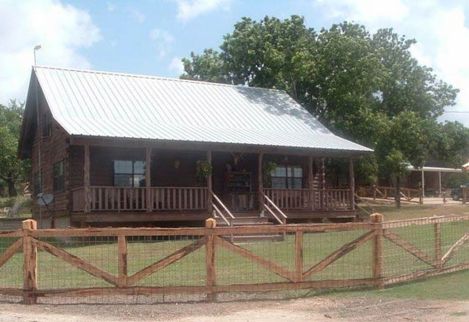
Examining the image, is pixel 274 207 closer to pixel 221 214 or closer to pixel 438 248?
pixel 221 214

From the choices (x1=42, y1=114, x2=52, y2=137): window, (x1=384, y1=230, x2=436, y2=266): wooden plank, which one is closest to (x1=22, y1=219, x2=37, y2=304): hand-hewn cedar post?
(x1=384, y1=230, x2=436, y2=266): wooden plank

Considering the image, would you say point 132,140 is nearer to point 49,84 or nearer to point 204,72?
point 49,84

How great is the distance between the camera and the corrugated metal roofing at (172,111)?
25.4 metres

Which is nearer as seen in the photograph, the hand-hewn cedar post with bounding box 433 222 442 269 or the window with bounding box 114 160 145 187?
the hand-hewn cedar post with bounding box 433 222 442 269

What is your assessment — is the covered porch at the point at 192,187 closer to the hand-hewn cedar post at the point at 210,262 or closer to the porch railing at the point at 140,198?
the porch railing at the point at 140,198

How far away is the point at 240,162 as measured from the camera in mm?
29312

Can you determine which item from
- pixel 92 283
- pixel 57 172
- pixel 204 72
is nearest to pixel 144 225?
pixel 57 172

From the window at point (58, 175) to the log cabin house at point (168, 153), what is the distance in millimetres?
42

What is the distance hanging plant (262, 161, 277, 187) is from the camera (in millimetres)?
28062

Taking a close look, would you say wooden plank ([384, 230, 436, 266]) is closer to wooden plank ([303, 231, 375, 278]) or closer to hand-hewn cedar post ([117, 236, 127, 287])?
wooden plank ([303, 231, 375, 278])

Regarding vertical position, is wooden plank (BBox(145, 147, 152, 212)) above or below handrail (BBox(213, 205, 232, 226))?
above

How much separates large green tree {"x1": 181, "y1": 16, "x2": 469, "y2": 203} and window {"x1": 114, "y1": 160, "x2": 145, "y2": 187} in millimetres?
12907

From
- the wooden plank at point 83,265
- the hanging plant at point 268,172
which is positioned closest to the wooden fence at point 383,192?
the hanging plant at point 268,172

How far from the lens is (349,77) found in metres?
35.8
